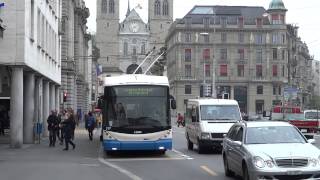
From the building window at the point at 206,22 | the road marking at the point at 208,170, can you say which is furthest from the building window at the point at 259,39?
the road marking at the point at 208,170

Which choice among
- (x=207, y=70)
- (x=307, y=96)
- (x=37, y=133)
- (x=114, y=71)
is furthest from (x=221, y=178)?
(x=114, y=71)

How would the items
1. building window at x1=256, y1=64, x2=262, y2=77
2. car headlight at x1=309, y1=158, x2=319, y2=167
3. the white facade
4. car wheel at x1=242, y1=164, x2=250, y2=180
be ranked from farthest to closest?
1. building window at x1=256, y1=64, x2=262, y2=77
2. the white facade
3. car wheel at x1=242, y1=164, x2=250, y2=180
4. car headlight at x1=309, y1=158, x2=319, y2=167

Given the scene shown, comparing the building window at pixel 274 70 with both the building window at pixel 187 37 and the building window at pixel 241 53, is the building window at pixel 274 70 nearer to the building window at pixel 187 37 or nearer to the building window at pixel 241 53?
the building window at pixel 241 53

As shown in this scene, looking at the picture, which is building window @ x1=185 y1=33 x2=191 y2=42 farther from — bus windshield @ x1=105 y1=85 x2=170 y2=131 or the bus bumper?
the bus bumper

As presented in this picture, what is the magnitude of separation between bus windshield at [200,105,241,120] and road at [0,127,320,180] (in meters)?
1.46

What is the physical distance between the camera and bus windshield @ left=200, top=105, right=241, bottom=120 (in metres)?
26.6

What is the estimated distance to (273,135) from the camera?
15117 millimetres

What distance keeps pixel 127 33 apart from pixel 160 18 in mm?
15669

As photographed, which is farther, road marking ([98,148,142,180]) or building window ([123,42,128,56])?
building window ([123,42,128,56])

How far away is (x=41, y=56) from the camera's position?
36.7m

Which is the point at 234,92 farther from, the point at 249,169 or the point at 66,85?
the point at 249,169

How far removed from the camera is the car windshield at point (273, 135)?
14.9 m

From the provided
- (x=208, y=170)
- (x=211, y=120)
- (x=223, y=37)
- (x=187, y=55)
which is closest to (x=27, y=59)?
(x=211, y=120)

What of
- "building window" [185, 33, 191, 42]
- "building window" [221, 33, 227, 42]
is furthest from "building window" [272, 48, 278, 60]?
"building window" [185, 33, 191, 42]
